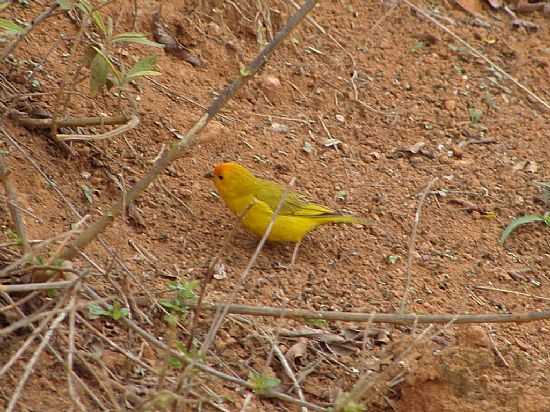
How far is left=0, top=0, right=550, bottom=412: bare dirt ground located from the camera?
4.17 metres

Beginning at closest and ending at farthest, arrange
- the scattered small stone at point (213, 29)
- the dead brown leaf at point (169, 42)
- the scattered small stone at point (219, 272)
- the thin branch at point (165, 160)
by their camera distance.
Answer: the thin branch at point (165, 160), the scattered small stone at point (219, 272), the dead brown leaf at point (169, 42), the scattered small stone at point (213, 29)

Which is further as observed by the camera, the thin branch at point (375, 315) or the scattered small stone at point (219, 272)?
the scattered small stone at point (219, 272)

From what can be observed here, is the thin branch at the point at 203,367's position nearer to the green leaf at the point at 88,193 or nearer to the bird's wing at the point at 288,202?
the green leaf at the point at 88,193

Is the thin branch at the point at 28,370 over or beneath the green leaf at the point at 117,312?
over

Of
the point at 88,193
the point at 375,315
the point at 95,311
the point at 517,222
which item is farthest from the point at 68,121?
the point at 517,222

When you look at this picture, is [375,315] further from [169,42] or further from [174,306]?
[169,42]

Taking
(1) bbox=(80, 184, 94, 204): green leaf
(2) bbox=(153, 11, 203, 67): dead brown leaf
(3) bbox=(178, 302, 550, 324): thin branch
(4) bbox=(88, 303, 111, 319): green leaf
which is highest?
(3) bbox=(178, 302, 550, 324): thin branch

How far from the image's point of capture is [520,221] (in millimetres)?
5691

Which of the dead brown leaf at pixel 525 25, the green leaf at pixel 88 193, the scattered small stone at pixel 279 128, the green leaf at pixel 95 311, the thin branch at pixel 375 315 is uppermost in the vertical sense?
the dead brown leaf at pixel 525 25

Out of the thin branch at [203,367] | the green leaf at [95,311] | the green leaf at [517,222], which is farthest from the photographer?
the green leaf at [517,222]

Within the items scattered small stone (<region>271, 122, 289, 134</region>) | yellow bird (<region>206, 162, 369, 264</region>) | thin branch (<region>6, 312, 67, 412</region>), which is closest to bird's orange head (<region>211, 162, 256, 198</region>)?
Result: yellow bird (<region>206, 162, 369, 264</region>)

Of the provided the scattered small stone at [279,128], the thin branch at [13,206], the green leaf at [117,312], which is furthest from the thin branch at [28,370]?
the scattered small stone at [279,128]

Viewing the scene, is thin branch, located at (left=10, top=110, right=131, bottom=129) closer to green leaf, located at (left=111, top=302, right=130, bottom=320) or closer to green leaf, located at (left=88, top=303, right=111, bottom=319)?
green leaf, located at (left=88, top=303, right=111, bottom=319)

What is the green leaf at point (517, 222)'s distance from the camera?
563 cm
